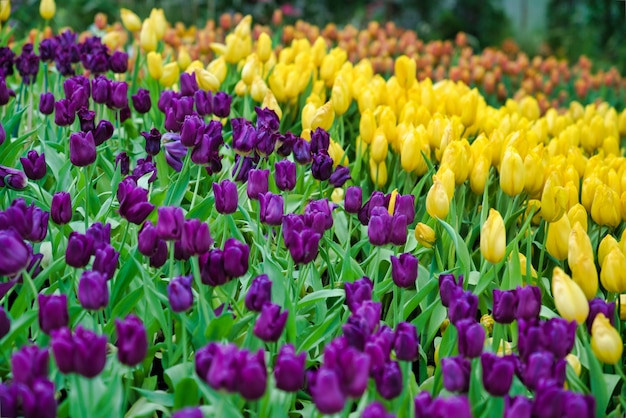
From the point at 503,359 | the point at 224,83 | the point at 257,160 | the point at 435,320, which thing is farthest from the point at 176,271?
the point at 224,83

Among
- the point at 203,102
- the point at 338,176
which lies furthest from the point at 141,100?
the point at 338,176

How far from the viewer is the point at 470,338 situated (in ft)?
4.44

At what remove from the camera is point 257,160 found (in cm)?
220

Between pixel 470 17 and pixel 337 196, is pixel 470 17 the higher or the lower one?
the lower one

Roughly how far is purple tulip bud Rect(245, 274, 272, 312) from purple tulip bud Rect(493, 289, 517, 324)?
1.47ft

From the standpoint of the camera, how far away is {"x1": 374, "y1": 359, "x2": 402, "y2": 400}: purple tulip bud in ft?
4.07

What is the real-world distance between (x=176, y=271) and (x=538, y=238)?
42.7 inches

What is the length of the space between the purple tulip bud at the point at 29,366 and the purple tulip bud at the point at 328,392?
408 millimetres

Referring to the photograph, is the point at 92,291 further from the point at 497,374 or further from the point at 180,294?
the point at 497,374

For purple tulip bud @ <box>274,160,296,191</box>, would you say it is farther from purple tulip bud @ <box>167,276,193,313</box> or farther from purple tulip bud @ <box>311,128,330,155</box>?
purple tulip bud @ <box>167,276,193,313</box>

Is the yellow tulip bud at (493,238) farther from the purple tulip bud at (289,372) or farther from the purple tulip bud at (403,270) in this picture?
the purple tulip bud at (289,372)

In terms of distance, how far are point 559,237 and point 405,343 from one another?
74 centimetres

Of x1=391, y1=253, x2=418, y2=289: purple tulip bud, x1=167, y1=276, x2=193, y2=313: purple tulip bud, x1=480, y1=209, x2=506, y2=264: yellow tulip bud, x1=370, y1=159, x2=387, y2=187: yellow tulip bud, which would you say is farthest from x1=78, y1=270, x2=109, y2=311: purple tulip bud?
x1=370, y1=159, x2=387, y2=187: yellow tulip bud

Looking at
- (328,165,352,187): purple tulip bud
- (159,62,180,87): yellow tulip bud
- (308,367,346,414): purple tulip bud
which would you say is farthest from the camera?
(159,62,180,87): yellow tulip bud
